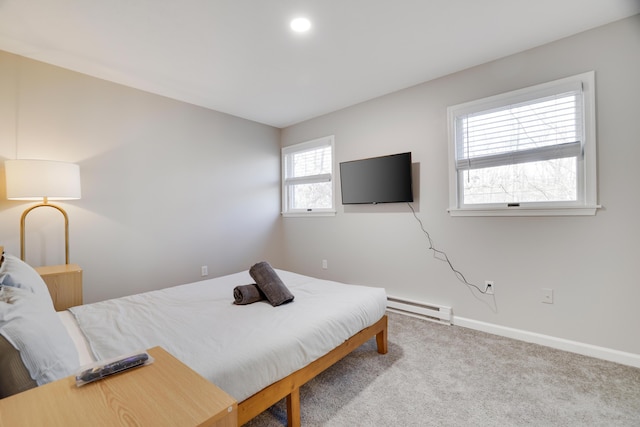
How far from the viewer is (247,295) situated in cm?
208

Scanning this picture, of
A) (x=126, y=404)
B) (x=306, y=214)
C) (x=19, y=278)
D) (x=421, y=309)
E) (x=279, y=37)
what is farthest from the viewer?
(x=306, y=214)

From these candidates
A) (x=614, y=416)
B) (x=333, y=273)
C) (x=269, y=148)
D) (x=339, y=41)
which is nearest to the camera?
(x=614, y=416)

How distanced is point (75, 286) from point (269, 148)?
2.92 m

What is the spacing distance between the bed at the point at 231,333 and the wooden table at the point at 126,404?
144 millimetres

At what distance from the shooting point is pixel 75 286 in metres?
2.20

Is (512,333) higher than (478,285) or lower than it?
lower

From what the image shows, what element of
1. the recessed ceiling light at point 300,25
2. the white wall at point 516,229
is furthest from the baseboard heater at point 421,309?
the recessed ceiling light at point 300,25

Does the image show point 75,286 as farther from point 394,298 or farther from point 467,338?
point 467,338

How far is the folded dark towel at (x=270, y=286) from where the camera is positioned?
204 cm

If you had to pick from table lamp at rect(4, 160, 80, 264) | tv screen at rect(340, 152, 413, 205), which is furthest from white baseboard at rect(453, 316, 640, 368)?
table lamp at rect(4, 160, 80, 264)

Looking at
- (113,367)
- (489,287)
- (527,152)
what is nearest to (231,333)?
(113,367)

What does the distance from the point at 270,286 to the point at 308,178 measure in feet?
7.85

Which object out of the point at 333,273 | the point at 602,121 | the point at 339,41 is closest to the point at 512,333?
the point at 602,121

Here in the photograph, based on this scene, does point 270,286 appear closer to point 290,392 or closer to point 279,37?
point 290,392
